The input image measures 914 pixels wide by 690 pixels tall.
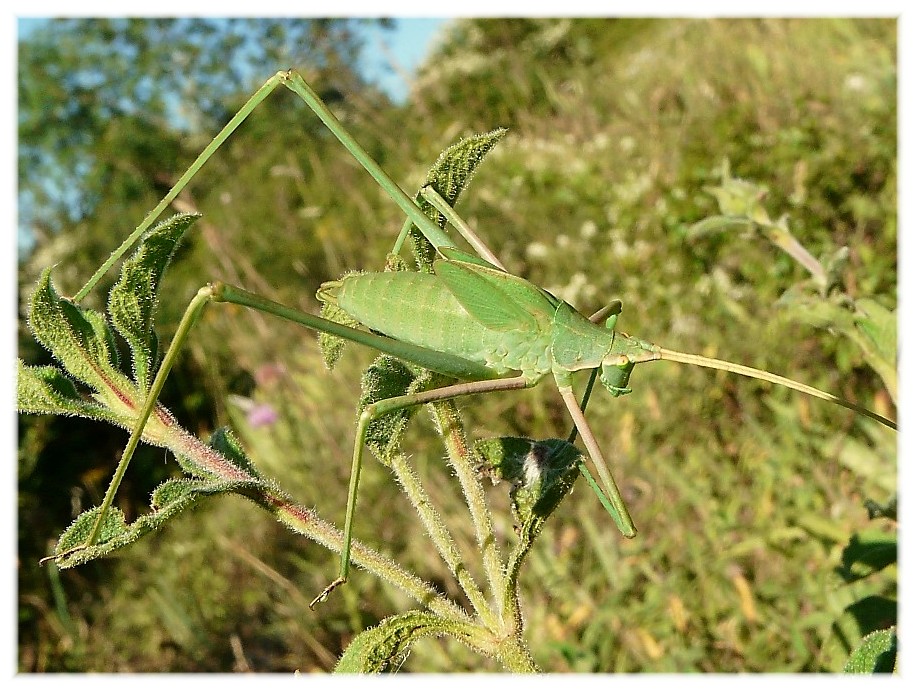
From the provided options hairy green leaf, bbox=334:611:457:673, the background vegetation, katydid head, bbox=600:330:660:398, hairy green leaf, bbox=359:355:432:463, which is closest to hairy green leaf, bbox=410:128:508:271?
hairy green leaf, bbox=359:355:432:463

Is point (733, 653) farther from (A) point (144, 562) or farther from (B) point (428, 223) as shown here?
(A) point (144, 562)

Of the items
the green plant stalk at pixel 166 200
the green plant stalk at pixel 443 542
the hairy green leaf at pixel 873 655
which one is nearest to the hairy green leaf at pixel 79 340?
the green plant stalk at pixel 166 200

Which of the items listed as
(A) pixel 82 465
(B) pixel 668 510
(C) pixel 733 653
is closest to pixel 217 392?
(A) pixel 82 465

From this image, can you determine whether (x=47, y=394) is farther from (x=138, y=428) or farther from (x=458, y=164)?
(x=458, y=164)

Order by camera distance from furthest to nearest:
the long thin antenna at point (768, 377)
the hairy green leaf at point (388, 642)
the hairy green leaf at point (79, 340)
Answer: the long thin antenna at point (768, 377), the hairy green leaf at point (79, 340), the hairy green leaf at point (388, 642)

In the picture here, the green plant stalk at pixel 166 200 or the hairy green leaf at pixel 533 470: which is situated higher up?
the green plant stalk at pixel 166 200

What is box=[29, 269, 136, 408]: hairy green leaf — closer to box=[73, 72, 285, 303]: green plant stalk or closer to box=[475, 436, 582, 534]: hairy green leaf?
box=[73, 72, 285, 303]: green plant stalk

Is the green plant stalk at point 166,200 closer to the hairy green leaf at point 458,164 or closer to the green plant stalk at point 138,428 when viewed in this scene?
the green plant stalk at point 138,428

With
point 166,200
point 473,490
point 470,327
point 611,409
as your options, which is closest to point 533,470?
point 473,490
